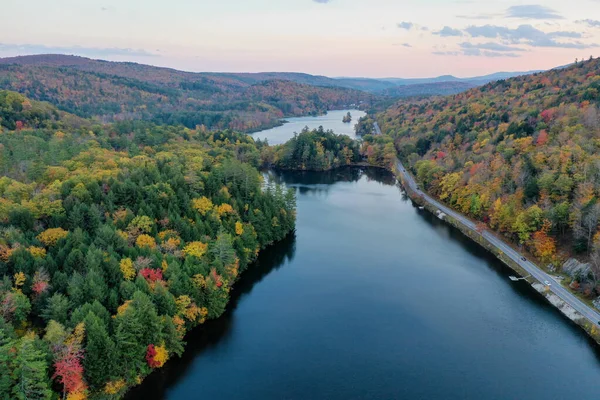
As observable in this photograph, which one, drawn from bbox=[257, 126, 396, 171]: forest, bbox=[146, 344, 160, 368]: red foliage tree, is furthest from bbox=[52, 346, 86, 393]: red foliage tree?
bbox=[257, 126, 396, 171]: forest

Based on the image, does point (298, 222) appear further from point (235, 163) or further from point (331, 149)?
point (331, 149)

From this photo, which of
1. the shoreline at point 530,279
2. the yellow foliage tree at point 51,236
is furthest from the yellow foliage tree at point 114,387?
the shoreline at point 530,279

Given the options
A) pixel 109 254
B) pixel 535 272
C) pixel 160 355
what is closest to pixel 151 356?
A: pixel 160 355

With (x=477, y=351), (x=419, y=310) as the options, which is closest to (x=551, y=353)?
(x=477, y=351)

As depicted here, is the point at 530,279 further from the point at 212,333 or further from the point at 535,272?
the point at 212,333

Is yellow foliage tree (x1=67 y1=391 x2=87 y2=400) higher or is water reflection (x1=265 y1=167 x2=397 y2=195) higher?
water reflection (x1=265 y1=167 x2=397 y2=195)

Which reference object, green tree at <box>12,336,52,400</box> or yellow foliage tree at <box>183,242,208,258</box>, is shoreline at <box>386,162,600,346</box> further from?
green tree at <box>12,336,52,400</box>
